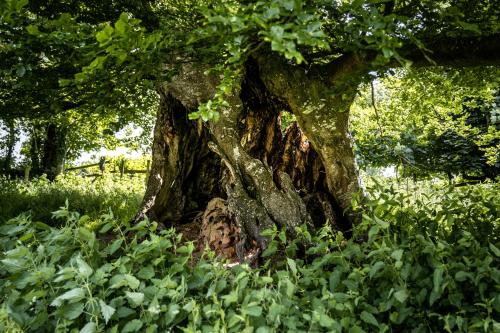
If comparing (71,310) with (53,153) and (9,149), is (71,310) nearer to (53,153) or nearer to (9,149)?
(53,153)

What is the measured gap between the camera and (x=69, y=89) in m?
5.08

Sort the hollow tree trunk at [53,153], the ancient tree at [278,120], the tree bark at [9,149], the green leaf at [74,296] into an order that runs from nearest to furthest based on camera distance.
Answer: the green leaf at [74,296]
the ancient tree at [278,120]
the hollow tree trunk at [53,153]
the tree bark at [9,149]

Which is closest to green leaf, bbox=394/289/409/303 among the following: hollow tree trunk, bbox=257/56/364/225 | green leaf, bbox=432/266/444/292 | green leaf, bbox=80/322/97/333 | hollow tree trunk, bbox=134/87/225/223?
green leaf, bbox=432/266/444/292

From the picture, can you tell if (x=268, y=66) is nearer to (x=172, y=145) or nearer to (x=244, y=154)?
(x=244, y=154)

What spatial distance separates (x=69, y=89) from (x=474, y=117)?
17240 millimetres

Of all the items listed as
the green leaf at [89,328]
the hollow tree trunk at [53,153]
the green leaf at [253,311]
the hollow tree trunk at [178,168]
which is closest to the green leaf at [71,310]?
the green leaf at [89,328]

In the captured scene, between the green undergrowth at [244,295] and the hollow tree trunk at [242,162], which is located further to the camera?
the hollow tree trunk at [242,162]

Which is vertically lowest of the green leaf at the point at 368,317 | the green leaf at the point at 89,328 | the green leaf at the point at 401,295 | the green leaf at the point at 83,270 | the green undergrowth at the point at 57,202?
the green undergrowth at the point at 57,202

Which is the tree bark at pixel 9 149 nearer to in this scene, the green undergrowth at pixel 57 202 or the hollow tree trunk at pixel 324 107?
the green undergrowth at pixel 57 202

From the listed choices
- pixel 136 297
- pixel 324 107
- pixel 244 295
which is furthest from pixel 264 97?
pixel 136 297

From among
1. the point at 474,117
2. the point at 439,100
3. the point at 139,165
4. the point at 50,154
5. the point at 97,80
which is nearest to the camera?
the point at 97,80

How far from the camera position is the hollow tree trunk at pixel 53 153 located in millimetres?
15062

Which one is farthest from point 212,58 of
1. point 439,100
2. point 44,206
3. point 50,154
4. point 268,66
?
point 50,154

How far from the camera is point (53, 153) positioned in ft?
51.2
